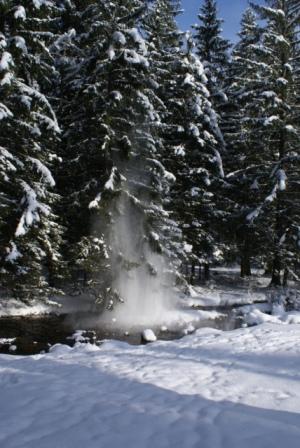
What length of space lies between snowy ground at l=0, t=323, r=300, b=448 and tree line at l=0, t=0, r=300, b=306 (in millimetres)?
6117

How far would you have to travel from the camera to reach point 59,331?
1361 cm

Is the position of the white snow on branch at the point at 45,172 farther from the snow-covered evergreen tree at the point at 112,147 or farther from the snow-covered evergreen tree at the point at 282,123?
the snow-covered evergreen tree at the point at 282,123

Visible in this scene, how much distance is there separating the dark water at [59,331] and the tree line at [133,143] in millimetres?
1102

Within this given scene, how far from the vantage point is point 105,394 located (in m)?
5.76

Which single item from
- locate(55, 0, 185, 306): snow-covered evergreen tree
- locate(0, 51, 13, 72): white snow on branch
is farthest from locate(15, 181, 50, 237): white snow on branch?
locate(0, 51, 13, 72): white snow on branch

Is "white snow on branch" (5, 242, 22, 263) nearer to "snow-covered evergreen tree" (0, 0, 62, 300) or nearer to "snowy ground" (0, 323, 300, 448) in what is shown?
"snow-covered evergreen tree" (0, 0, 62, 300)

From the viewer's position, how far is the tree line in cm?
1327

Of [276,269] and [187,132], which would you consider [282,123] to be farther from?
[276,269]

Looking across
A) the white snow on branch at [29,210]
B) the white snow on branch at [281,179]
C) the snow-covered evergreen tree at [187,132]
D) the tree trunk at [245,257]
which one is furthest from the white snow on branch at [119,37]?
the tree trunk at [245,257]

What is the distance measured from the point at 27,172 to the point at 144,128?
5.99 metres

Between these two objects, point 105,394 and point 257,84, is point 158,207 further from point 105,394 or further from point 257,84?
point 105,394

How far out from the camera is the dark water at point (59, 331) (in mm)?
11969

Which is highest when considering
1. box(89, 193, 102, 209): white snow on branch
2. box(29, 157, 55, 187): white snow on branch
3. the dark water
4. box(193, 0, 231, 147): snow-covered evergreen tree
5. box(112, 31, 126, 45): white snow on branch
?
box(193, 0, 231, 147): snow-covered evergreen tree

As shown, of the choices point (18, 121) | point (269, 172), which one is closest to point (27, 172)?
point (18, 121)
